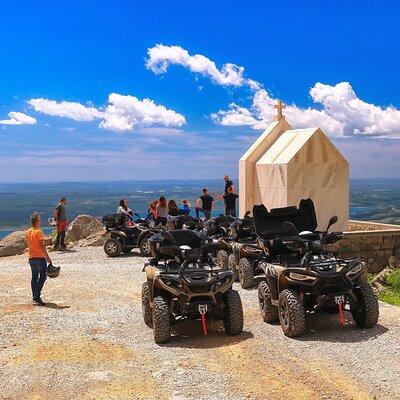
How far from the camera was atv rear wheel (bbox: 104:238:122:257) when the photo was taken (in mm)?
18656

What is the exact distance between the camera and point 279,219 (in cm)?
1069

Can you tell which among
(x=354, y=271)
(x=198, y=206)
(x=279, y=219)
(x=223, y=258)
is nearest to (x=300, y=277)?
(x=354, y=271)

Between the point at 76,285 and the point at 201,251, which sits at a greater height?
the point at 201,251

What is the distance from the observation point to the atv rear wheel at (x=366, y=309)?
8516 mm

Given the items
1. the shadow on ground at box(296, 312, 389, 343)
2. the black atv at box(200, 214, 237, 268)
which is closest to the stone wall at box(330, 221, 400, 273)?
the black atv at box(200, 214, 237, 268)

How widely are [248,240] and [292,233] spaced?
391cm

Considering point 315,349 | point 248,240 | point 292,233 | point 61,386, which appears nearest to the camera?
point 61,386

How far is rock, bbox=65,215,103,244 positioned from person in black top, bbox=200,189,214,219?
15.6 feet

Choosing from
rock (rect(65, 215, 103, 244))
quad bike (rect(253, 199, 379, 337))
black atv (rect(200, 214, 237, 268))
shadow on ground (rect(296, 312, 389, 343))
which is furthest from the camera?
rock (rect(65, 215, 103, 244))

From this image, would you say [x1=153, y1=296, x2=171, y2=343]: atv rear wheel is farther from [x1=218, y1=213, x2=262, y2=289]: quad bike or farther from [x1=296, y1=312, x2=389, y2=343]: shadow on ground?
[x1=218, y1=213, x2=262, y2=289]: quad bike

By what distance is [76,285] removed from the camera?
1370 cm

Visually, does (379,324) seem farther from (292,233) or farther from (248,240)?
(248,240)

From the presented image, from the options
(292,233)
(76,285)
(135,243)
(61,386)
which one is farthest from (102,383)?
(135,243)

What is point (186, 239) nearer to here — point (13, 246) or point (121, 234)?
point (121, 234)
